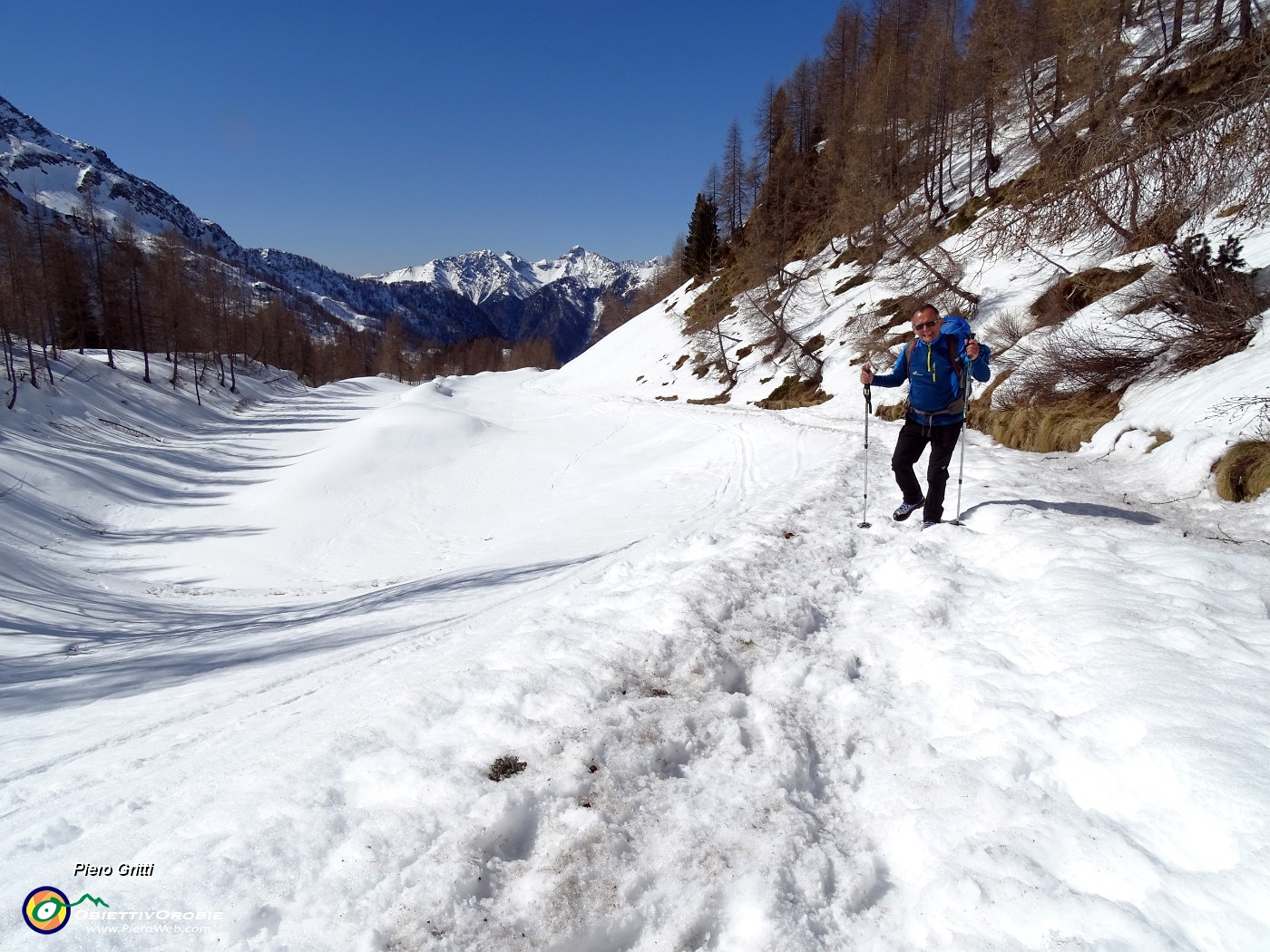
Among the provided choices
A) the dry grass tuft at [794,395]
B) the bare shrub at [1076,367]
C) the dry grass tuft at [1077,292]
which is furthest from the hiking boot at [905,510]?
the dry grass tuft at [794,395]

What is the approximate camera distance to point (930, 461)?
6312 mm

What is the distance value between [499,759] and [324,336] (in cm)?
18396

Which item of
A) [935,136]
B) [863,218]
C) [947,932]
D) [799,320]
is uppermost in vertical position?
[935,136]

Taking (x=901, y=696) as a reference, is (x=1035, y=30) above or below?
above

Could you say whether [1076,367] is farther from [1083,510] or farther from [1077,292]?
[1083,510]

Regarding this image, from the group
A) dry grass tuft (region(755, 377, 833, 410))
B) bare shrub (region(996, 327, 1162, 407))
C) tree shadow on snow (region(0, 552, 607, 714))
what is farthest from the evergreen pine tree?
tree shadow on snow (region(0, 552, 607, 714))

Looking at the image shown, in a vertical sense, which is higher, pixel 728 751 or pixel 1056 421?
pixel 1056 421

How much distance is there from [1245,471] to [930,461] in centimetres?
320

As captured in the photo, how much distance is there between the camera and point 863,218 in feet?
100

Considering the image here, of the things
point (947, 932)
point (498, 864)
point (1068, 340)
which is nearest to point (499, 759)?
point (498, 864)

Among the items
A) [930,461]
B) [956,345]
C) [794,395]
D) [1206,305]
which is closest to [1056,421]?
[1206,305]

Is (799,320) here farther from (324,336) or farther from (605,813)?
(324,336)

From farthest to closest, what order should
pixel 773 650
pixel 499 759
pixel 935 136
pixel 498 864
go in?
1. pixel 935 136
2. pixel 773 650
3. pixel 499 759
4. pixel 498 864

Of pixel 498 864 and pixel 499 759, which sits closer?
pixel 498 864
